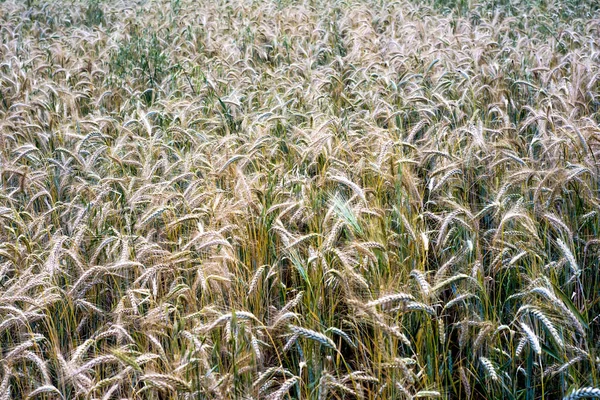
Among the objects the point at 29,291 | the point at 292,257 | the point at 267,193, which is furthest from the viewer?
the point at 267,193

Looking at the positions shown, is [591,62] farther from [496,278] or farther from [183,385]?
[183,385]

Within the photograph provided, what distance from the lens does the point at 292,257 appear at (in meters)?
2.72

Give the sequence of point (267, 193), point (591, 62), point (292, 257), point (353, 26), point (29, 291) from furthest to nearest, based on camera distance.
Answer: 1. point (353, 26)
2. point (591, 62)
3. point (267, 193)
4. point (29, 291)
5. point (292, 257)

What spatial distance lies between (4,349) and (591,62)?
4.78 meters

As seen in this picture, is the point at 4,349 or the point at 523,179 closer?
the point at 4,349

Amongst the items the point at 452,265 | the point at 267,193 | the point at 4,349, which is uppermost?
the point at 267,193

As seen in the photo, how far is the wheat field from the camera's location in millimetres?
2320

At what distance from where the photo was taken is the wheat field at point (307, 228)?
232 centimetres

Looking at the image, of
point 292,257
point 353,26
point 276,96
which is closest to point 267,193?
point 292,257

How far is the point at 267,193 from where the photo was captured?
125 inches

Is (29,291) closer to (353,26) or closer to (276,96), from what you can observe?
(276,96)

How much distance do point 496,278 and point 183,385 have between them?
1703 millimetres

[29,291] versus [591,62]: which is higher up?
[591,62]

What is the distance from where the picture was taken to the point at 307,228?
3.41 metres
